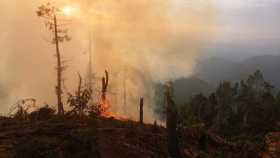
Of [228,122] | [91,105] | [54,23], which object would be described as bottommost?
[228,122]

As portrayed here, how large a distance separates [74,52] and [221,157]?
266 ft

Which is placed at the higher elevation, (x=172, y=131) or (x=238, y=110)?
(x=172, y=131)

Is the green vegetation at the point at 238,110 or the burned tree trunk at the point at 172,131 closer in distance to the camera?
the burned tree trunk at the point at 172,131

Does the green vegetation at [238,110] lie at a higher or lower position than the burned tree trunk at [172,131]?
lower

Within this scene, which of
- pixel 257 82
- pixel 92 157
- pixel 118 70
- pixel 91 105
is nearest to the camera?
pixel 92 157

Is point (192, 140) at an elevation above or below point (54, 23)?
below

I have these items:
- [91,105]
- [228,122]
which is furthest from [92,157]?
[228,122]

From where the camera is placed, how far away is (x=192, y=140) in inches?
763

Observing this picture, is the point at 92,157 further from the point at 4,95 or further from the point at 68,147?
the point at 4,95

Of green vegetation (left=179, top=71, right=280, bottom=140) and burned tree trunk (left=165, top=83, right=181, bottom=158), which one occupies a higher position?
burned tree trunk (left=165, top=83, right=181, bottom=158)

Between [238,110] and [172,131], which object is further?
[238,110]

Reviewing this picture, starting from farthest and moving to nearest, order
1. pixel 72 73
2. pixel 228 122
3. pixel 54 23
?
pixel 72 73 → pixel 228 122 → pixel 54 23

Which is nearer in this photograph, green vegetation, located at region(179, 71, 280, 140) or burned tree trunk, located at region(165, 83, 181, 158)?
burned tree trunk, located at region(165, 83, 181, 158)

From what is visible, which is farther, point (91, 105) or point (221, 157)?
point (91, 105)
